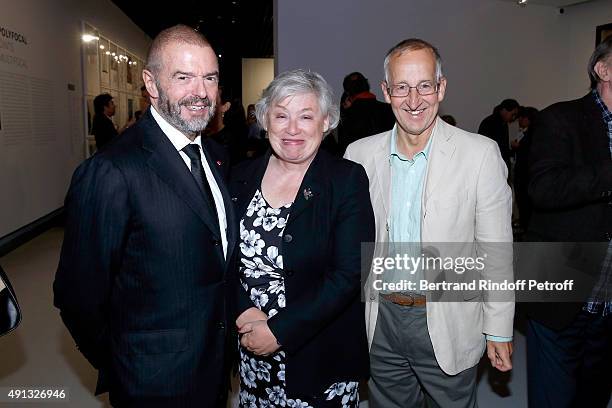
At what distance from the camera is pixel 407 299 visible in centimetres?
196

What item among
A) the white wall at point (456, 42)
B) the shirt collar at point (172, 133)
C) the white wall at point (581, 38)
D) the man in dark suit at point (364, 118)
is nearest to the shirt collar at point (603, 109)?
the shirt collar at point (172, 133)

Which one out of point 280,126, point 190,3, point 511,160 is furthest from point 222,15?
point 280,126

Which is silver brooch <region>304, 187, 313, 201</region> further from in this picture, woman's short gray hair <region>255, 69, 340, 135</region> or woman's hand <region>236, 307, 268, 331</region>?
woman's hand <region>236, 307, 268, 331</region>

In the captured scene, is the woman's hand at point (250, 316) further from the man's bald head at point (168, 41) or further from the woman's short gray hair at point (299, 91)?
the man's bald head at point (168, 41)

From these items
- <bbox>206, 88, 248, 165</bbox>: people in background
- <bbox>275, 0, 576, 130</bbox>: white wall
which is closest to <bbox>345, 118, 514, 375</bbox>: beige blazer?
<bbox>206, 88, 248, 165</bbox>: people in background

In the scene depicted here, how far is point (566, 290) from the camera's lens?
209 cm

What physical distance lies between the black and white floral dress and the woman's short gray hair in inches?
13.8

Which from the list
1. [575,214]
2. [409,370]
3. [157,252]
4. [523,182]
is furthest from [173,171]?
[523,182]

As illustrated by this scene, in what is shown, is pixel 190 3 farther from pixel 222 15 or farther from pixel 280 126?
pixel 280 126

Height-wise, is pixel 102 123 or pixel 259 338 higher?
pixel 102 123

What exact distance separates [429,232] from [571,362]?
962mm

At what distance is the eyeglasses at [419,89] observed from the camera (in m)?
1.89

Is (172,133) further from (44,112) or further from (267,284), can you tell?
(44,112)

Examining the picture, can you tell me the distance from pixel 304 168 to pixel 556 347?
136 cm
